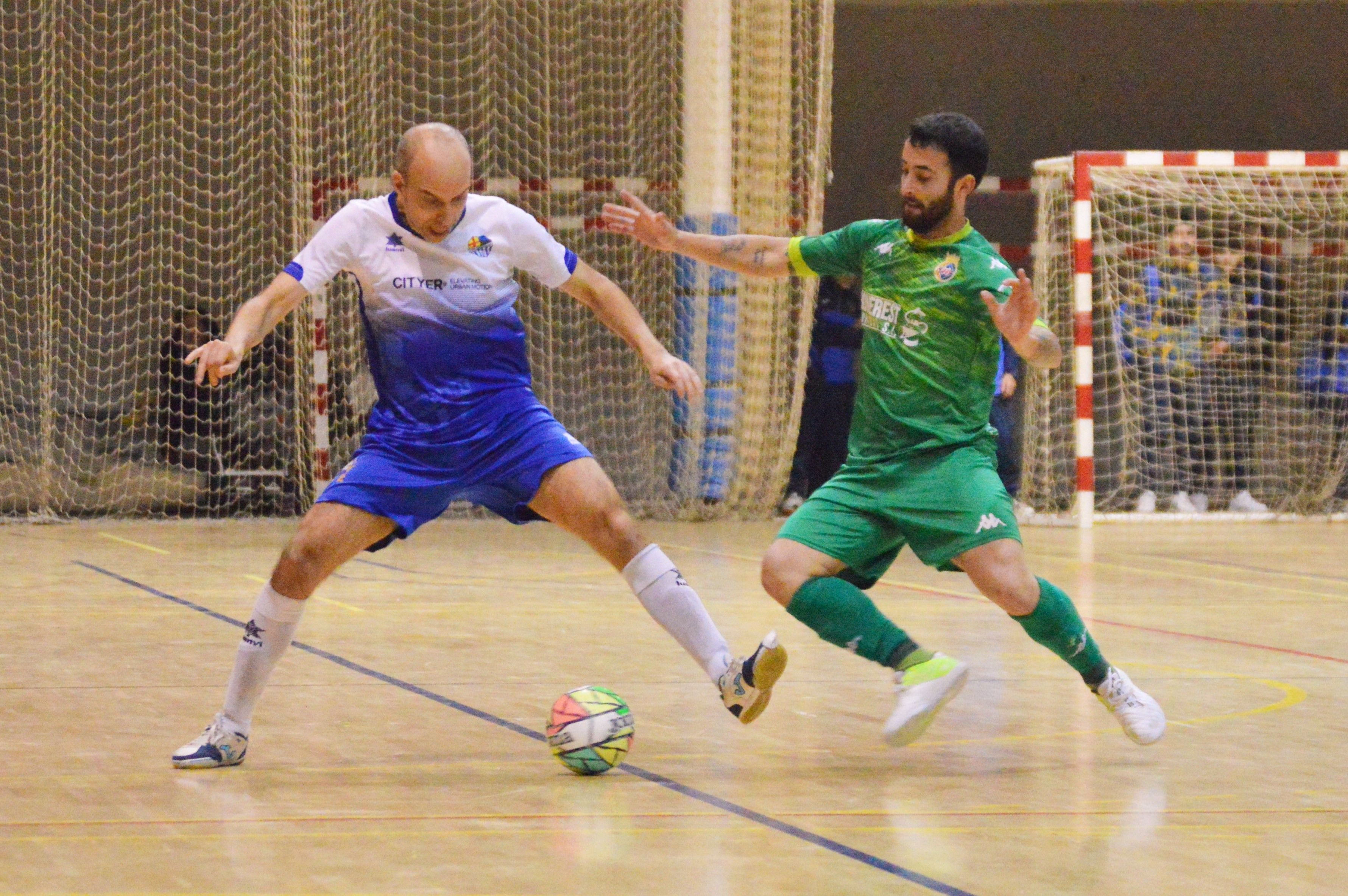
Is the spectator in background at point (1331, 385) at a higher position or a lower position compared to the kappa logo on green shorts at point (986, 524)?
lower

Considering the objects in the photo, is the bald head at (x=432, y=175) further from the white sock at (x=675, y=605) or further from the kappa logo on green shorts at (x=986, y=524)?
the kappa logo on green shorts at (x=986, y=524)

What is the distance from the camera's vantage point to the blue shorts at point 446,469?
4.42m

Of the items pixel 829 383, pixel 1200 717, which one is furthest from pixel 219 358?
pixel 829 383

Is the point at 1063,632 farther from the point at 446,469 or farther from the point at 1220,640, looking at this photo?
the point at 1220,640

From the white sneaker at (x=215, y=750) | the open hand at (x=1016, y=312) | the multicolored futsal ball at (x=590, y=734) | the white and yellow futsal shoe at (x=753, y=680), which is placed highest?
the open hand at (x=1016, y=312)

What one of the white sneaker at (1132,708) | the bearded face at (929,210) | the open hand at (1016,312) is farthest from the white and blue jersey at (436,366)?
the white sneaker at (1132,708)

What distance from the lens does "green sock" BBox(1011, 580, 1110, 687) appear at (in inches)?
177

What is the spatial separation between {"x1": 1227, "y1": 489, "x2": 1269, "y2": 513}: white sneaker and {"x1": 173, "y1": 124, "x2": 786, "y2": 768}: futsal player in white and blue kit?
32.3 ft

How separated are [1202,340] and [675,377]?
31.6 feet

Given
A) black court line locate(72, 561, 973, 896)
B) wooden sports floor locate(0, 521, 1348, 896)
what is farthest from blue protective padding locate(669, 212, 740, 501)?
black court line locate(72, 561, 973, 896)

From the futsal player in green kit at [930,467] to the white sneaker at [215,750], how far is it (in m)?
1.42

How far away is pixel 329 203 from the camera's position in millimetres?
13133

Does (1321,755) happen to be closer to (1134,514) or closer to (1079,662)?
(1079,662)

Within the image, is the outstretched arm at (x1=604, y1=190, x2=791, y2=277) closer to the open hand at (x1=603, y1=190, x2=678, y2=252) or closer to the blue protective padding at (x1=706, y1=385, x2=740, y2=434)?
the open hand at (x1=603, y1=190, x2=678, y2=252)
